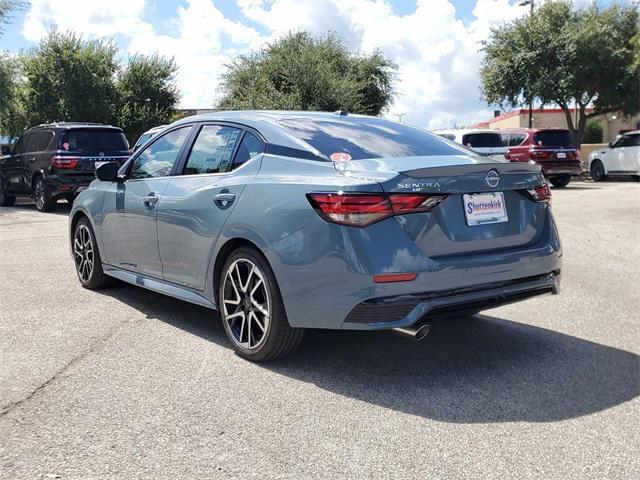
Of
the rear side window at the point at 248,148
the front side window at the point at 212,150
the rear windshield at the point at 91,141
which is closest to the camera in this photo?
the rear side window at the point at 248,148

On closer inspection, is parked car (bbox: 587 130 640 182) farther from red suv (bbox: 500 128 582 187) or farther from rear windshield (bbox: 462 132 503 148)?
rear windshield (bbox: 462 132 503 148)

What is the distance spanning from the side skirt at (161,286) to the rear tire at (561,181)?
1931cm

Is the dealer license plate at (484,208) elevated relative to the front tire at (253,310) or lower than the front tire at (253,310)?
elevated

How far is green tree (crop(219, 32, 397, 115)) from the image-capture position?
97.4 feet

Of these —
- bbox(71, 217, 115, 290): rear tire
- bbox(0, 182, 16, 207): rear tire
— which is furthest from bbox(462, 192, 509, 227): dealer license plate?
bbox(0, 182, 16, 207): rear tire

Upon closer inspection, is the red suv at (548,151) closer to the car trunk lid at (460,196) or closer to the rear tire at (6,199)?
the rear tire at (6,199)

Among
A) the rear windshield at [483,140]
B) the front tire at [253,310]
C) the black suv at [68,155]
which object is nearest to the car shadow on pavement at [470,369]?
the front tire at [253,310]

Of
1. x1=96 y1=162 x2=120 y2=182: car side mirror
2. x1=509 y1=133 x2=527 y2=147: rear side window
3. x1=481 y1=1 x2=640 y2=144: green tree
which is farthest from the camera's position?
x1=481 y1=1 x2=640 y2=144: green tree

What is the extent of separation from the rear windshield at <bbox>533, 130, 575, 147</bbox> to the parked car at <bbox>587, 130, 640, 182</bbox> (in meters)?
4.66

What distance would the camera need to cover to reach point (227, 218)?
179 inches

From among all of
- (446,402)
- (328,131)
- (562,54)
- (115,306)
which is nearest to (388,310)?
(446,402)

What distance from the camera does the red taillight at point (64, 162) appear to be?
14.4m

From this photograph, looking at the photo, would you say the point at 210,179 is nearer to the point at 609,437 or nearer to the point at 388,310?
the point at 388,310

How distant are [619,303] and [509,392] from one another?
289 centimetres
